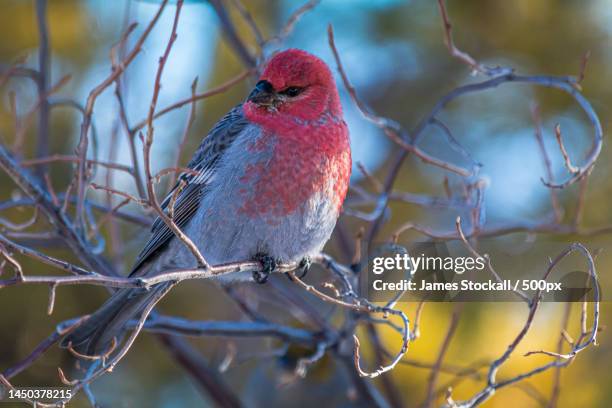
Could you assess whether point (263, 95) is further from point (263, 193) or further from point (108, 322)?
point (108, 322)

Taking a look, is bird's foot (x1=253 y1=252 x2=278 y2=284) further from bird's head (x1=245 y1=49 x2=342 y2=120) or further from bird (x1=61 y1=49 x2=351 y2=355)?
bird's head (x1=245 y1=49 x2=342 y2=120)

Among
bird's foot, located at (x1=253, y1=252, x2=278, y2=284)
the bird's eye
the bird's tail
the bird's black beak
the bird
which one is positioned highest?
the bird's eye

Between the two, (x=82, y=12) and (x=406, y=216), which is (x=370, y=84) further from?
(x=82, y=12)

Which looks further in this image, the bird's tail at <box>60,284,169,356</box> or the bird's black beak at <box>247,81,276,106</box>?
the bird's black beak at <box>247,81,276,106</box>

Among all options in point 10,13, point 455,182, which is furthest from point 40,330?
point 455,182

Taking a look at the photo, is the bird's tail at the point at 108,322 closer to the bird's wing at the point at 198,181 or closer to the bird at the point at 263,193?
the bird at the point at 263,193

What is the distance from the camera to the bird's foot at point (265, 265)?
346 centimetres

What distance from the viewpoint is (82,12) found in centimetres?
513

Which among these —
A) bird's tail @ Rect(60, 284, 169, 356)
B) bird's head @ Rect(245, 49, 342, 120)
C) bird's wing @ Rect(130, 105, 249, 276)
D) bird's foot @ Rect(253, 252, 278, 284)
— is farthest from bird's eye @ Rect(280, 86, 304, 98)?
bird's tail @ Rect(60, 284, 169, 356)

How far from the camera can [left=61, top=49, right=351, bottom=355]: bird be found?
3.43 metres

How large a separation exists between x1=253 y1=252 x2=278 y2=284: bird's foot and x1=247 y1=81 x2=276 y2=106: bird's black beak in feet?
2.38

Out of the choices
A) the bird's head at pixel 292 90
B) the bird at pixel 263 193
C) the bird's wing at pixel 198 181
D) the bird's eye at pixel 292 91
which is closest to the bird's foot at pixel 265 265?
the bird at pixel 263 193

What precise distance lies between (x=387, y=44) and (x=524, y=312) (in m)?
2.34

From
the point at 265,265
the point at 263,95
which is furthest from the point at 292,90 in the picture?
the point at 265,265
